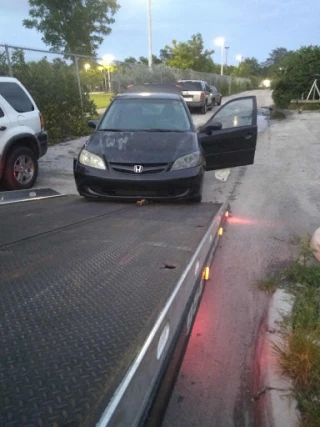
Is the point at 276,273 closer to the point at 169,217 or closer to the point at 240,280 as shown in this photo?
the point at 240,280

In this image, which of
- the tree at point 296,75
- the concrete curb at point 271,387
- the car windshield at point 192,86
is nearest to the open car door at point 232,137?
the concrete curb at point 271,387

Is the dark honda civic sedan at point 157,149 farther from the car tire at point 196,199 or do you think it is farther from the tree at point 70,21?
the tree at point 70,21

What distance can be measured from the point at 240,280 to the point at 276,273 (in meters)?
0.37

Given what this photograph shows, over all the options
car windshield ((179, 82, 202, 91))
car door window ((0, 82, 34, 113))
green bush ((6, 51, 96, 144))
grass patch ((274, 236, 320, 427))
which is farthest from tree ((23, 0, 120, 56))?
grass patch ((274, 236, 320, 427))

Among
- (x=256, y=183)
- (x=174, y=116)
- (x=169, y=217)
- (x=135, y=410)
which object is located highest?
(x=174, y=116)

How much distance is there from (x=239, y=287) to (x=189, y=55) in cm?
4652

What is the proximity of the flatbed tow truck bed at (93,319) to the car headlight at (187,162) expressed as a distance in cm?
160

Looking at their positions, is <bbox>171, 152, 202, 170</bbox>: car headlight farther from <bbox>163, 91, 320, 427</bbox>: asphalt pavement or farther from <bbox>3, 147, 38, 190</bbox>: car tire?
<bbox>3, 147, 38, 190</bbox>: car tire

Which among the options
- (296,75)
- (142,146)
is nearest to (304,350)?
(142,146)

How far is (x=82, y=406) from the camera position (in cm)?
124

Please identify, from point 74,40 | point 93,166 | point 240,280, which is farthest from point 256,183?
point 74,40

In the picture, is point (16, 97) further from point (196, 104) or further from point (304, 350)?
point (196, 104)

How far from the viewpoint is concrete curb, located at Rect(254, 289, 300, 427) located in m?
1.93

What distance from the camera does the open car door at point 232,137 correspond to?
6.04m
